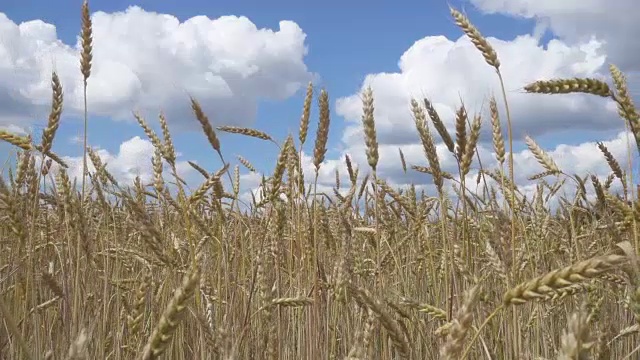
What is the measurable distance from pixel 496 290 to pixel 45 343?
8.20 feet

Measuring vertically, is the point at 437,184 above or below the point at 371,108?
below

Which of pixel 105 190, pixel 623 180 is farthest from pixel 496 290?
pixel 105 190

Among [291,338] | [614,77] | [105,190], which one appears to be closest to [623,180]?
[614,77]

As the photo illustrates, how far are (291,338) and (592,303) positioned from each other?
162 cm

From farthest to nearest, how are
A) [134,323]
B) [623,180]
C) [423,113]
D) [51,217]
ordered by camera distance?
[51,217] < [623,180] < [423,113] < [134,323]

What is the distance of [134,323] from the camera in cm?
210

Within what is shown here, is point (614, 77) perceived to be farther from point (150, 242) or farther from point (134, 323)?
point (134, 323)

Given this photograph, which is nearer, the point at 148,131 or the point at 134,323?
→ the point at 134,323

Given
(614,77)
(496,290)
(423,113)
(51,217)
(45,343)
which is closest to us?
(614,77)

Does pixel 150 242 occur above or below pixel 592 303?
above

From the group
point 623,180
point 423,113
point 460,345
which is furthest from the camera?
point 623,180

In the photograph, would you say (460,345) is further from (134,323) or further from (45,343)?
(45,343)

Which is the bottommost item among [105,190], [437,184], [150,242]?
[150,242]

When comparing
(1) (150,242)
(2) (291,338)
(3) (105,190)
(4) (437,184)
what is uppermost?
(3) (105,190)
